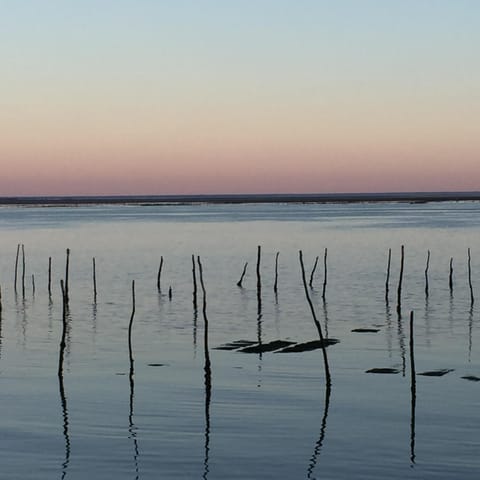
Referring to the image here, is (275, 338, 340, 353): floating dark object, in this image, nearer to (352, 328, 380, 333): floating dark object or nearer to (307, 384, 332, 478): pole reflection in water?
(352, 328, 380, 333): floating dark object

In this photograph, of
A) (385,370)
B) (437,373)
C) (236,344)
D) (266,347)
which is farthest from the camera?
(236,344)

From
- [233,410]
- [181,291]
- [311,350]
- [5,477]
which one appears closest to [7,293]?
[181,291]

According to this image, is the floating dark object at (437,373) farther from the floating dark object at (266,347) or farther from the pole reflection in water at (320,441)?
the floating dark object at (266,347)

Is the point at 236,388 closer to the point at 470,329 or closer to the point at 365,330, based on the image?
the point at 365,330

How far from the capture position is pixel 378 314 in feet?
148

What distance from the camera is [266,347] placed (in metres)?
34.2

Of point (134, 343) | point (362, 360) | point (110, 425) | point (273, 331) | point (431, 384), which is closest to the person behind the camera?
point (110, 425)

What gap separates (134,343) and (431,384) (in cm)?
1207

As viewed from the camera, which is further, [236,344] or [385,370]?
[236,344]

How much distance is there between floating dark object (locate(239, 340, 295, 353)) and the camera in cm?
3350

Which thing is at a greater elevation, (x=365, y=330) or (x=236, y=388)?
(x=236, y=388)

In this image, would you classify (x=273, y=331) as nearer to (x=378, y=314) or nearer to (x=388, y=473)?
(x=378, y=314)

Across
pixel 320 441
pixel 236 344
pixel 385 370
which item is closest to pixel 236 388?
pixel 385 370

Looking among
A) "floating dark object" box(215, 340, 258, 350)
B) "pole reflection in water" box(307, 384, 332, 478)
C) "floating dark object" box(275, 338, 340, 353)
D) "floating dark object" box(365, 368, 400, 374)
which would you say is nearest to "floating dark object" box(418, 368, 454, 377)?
"floating dark object" box(365, 368, 400, 374)
